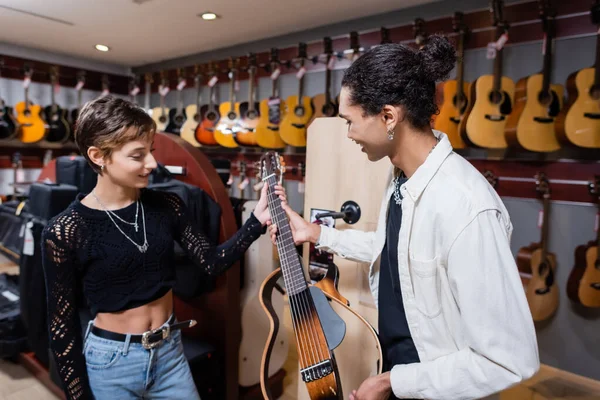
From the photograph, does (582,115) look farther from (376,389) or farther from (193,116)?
(193,116)

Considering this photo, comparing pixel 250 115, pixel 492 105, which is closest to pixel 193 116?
pixel 250 115

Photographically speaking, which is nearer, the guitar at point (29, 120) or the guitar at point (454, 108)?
the guitar at point (454, 108)

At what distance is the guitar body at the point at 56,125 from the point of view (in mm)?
5191

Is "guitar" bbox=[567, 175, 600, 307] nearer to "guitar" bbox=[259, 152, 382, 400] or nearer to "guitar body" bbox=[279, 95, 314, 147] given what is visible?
"guitar" bbox=[259, 152, 382, 400]

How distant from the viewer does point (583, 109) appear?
2498mm

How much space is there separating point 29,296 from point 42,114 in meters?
3.56

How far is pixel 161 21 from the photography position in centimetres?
386

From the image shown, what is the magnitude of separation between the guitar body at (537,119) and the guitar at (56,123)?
5.05m

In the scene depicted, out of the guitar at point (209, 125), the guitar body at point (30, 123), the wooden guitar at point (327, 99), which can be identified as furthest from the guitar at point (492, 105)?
the guitar body at point (30, 123)

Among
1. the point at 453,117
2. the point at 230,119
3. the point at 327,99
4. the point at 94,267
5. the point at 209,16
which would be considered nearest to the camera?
the point at 94,267

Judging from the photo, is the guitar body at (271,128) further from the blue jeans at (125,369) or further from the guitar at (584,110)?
the blue jeans at (125,369)

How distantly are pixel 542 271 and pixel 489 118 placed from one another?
42.2 inches

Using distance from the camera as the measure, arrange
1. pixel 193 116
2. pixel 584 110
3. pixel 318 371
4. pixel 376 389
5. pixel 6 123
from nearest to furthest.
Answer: pixel 376 389 < pixel 318 371 < pixel 584 110 < pixel 6 123 < pixel 193 116

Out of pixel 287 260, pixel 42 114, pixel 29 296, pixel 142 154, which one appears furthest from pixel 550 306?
pixel 42 114
